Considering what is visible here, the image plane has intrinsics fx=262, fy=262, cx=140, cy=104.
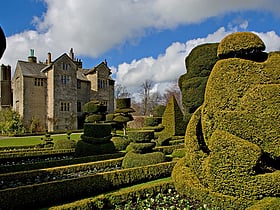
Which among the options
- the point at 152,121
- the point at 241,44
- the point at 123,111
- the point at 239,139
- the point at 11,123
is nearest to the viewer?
the point at 239,139

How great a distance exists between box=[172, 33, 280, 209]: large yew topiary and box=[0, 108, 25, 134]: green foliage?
24.9 m

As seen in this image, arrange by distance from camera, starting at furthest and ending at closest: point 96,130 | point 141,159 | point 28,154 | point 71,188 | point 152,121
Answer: point 152,121 < point 96,130 < point 28,154 < point 141,159 < point 71,188

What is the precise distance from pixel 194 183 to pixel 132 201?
1.52 m

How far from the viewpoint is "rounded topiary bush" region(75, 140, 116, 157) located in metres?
13.2

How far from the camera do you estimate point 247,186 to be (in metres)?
4.72

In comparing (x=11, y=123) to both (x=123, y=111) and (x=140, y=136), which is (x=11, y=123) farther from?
(x=140, y=136)

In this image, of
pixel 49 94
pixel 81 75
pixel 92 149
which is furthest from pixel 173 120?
pixel 81 75

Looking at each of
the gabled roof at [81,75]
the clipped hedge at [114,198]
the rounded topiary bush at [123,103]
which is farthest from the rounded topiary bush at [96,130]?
the gabled roof at [81,75]

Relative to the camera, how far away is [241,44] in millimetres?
5414

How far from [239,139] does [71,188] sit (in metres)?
4.37

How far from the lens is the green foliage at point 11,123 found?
26.5 m

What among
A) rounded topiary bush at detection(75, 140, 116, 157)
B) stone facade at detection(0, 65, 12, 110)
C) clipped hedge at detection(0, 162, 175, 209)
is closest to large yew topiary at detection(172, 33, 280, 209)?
clipped hedge at detection(0, 162, 175, 209)

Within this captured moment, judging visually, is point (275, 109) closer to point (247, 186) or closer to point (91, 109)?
point (247, 186)

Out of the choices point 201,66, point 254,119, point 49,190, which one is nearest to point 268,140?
point 254,119
